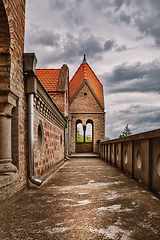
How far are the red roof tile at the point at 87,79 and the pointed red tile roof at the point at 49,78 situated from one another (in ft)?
19.5

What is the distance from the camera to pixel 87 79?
20797 millimetres

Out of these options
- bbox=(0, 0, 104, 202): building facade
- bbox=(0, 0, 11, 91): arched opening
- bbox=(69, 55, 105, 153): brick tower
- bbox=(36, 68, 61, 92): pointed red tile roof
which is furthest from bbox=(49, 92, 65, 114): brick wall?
bbox=(0, 0, 11, 91): arched opening

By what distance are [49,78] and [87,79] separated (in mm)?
7993

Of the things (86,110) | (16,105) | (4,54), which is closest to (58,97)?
(86,110)

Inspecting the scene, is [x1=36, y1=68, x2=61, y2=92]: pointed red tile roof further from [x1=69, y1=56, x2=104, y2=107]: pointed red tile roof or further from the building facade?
the building facade

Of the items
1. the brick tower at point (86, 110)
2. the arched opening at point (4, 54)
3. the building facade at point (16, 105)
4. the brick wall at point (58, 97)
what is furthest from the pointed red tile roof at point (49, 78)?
the arched opening at point (4, 54)

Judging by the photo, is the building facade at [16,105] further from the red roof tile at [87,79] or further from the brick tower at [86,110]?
the red roof tile at [87,79]

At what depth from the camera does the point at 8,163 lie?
330 cm

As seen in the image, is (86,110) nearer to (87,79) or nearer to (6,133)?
(87,79)

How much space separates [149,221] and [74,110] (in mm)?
16884

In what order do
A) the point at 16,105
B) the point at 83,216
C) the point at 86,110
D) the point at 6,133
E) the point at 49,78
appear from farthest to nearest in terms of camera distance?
the point at 86,110
the point at 49,78
the point at 16,105
the point at 6,133
the point at 83,216

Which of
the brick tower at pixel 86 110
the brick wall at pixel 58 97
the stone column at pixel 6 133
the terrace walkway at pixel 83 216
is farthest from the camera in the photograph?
the brick tower at pixel 86 110

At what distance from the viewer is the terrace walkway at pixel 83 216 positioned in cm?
204

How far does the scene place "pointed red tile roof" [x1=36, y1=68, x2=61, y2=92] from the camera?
1298 centimetres
